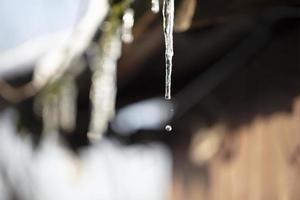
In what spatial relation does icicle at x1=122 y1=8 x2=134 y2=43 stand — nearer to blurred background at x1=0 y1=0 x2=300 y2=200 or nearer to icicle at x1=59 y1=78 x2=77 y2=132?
blurred background at x1=0 y1=0 x2=300 y2=200

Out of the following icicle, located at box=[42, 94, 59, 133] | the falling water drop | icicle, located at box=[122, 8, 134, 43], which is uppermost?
icicle, located at box=[122, 8, 134, 43]

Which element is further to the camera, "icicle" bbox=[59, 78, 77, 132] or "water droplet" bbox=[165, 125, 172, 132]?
"water droplet" bbox=[165, 125, 172, 132]

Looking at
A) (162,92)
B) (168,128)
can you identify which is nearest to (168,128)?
(168,128)

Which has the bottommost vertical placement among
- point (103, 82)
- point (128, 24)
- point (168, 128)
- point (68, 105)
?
point (168, 128)

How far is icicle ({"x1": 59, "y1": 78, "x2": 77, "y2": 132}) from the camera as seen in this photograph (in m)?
3.46

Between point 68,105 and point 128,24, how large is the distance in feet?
3.78

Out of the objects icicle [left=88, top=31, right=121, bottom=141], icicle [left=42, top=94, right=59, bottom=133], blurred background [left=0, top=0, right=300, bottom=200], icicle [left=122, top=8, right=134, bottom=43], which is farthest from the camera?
icicle [left=42, top=94, right=59, bottom=133]

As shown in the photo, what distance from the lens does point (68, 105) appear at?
12.0ft

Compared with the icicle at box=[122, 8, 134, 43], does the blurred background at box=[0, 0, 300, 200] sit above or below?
below

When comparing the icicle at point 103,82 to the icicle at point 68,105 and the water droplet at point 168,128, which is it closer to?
the icicle at point 68,105

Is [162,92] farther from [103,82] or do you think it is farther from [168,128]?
[103,82]

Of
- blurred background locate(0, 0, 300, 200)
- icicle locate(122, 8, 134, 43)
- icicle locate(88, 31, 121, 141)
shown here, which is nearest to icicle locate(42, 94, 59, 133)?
blurred background locate(0, 0, 300, 200)

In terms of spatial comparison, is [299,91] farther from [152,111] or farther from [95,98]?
[152,111]

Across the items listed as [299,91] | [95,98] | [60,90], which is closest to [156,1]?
[299,91]
